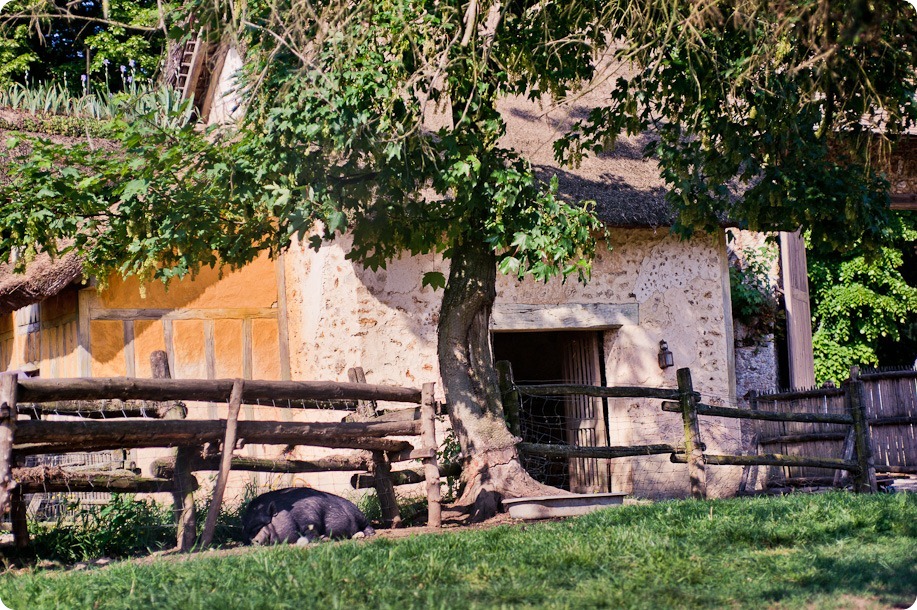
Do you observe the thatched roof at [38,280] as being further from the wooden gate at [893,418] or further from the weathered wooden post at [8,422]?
the wooden gate at [893,418]

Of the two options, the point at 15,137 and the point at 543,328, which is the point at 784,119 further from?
the point at 15,137

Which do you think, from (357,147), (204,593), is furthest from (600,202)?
(204,593)

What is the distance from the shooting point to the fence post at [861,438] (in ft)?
27.5

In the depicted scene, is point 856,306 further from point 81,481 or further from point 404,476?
point 81,481

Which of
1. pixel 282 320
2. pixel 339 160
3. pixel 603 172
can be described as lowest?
pixel 282 320

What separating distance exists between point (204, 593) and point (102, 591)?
51 cm

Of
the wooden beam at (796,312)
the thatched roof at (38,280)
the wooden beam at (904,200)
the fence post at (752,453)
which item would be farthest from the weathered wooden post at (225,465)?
the wooden beam at (904,200)

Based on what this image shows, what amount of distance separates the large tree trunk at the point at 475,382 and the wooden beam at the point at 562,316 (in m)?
1.89

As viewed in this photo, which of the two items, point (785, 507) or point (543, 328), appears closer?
point (785, 507)

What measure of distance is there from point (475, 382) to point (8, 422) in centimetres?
323

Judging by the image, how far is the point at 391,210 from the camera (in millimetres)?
6395

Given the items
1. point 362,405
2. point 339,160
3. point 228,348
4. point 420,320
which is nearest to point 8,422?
point 339,160

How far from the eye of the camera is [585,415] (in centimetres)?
1014

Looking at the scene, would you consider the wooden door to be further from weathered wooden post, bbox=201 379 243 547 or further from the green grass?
weathered wooden post, bbox=201 379 243 547
